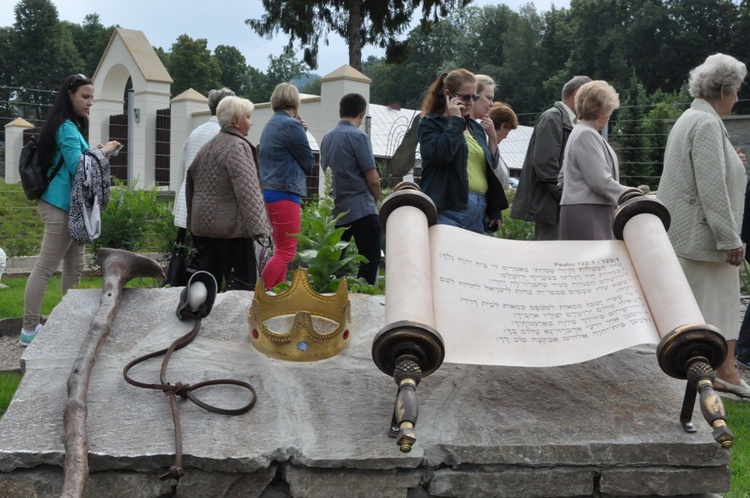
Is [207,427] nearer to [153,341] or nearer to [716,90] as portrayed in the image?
[153,341]

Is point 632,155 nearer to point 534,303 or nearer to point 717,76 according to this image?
point 717,76

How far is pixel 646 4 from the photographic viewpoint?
61.6 meters

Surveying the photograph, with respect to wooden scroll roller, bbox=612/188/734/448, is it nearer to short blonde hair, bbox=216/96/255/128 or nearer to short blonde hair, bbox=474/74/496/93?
short blonde hair, bbox=474/74/496/93

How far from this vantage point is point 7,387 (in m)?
4.70

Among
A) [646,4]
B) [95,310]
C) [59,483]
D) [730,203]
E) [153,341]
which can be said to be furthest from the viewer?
[646,4]

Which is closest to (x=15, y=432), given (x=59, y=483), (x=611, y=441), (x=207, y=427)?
(x=59, y=483)

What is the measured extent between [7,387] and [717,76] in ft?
14.1

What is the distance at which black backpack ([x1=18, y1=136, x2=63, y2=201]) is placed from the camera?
5367mm

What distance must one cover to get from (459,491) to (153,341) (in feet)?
4.27

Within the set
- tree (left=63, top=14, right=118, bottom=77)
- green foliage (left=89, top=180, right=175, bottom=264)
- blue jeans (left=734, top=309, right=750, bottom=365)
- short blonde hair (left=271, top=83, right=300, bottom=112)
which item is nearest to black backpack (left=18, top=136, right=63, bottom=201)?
short blonde hair (left=271, top=83, right=300, bottom=112)

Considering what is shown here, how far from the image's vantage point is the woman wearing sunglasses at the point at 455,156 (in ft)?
15.9

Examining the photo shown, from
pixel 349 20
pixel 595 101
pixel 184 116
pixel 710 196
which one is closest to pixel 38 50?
pixel 349 20

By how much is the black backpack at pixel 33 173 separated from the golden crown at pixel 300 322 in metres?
2.60

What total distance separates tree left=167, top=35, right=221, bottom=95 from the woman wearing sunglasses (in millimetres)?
54867
